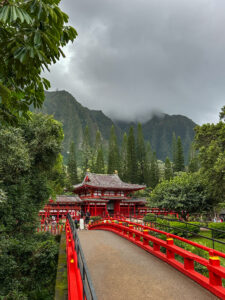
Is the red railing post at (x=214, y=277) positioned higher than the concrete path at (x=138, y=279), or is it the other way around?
the red railing post at (x=214, y=277)

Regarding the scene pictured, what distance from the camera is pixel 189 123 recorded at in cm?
15562

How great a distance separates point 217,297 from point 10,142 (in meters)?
10.6

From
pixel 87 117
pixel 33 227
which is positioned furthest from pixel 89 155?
pixel 87 117

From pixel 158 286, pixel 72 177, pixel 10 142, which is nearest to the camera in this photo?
pixel 158 286

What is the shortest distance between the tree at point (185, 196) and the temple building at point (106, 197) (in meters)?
9.64

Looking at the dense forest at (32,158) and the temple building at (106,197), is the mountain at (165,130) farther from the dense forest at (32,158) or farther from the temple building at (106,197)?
the dense forest at (32,158)

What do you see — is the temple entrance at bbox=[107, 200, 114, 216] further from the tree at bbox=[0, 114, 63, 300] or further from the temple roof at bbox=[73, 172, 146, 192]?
the tree at bbox=[0, 114, 63, 300]

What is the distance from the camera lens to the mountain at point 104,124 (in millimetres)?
131000

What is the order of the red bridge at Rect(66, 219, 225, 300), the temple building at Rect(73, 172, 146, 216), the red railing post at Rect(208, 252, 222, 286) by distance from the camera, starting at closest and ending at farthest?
the red bridge at Rect(66, 219, 225, 300), the red railing post at Rect(208, 252, 222, 286), the temple building at Rect(73, 172, 146, 216)

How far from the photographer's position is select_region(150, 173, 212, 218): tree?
22594mm

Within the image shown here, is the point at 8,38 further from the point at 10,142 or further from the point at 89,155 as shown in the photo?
the point at 89,155

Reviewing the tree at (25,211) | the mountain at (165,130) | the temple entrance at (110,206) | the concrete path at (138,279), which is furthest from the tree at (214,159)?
the mountain at (165,130)

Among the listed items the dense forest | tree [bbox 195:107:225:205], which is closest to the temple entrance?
the dense forest

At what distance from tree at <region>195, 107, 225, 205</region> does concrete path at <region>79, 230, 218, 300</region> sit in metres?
14.3
